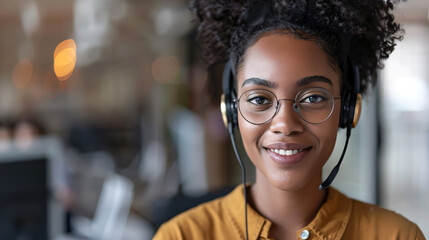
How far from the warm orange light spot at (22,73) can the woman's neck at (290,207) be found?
8095 millimetres

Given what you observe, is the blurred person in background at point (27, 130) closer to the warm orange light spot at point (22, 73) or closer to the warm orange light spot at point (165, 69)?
the warm orange light spot at point (165, 69)

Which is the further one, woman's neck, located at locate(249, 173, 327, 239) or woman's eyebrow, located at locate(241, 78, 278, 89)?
woman's neck, located at locate(249, 173, 327, 239)

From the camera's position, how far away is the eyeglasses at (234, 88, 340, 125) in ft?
2.96

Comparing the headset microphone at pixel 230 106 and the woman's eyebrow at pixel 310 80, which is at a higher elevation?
the woman's eyebrow at pixel 310 80

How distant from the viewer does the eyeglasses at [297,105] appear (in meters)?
0.90

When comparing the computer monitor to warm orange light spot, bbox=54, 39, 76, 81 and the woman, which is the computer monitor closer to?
the woman

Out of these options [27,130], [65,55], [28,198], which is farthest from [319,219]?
[65,55]

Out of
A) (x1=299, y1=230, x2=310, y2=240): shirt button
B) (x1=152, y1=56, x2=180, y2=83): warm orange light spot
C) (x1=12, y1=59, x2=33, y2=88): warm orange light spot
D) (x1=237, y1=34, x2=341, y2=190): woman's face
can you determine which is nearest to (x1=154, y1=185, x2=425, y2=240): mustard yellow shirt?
(x1=299, y1=230, x2=310, y2=240): shirt button

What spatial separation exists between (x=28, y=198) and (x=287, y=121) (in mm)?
1935

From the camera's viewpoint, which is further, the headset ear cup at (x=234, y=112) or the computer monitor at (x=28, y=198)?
the computer monitor at (x=28, y=198)

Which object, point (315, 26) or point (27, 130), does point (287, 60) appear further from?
point (27, 130)

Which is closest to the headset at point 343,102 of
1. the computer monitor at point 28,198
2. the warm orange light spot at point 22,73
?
the computer monitor at point 28,198

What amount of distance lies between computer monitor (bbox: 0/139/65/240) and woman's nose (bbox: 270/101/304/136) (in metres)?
1.82

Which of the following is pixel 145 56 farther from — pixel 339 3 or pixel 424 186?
pixel 339 3
